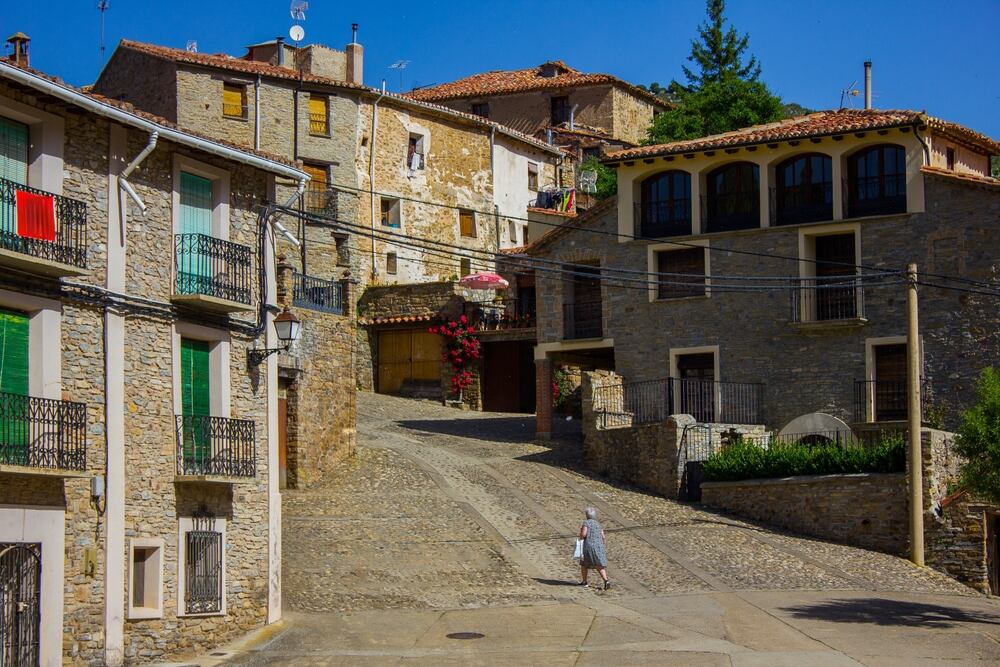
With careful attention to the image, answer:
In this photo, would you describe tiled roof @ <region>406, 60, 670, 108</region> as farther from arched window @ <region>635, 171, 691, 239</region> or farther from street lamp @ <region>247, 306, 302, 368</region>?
street lamp @ <region>247, 306, 302, 368</region>

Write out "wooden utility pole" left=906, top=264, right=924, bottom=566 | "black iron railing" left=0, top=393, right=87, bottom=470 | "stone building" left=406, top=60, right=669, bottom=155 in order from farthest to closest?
"stone building" left=406, top=60, right=669, bottom=155
"wooden utility pole" left=906, top=264, right=924, bottom=566
"black iron railing" left=0, top=393, right=87, bottom=470

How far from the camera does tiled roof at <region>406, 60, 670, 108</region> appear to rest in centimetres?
6431

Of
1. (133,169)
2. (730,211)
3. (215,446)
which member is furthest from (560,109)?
(133,169)

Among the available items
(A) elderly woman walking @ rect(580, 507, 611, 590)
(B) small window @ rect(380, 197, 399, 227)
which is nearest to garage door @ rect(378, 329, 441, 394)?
(B) small window @ rect(380, 197, 399, 227)

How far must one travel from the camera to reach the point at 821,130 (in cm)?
3594

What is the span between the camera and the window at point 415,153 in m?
52.3

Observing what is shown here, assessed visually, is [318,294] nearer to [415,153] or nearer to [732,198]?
[732,198]

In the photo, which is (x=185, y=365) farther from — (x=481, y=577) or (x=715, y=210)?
(x=715, y=210)

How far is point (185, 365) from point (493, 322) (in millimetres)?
26024

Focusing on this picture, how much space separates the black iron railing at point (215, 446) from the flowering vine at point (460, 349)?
24.4 metres

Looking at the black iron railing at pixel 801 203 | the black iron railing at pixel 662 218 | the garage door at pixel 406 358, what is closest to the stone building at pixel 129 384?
the black iron railing at pixel 662 218

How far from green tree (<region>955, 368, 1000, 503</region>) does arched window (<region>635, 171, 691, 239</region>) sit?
15041mm

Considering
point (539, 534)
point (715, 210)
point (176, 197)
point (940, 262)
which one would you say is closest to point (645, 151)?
point (715, 210)

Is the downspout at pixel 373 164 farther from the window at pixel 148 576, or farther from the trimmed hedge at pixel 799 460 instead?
the window at pixel 148 576
